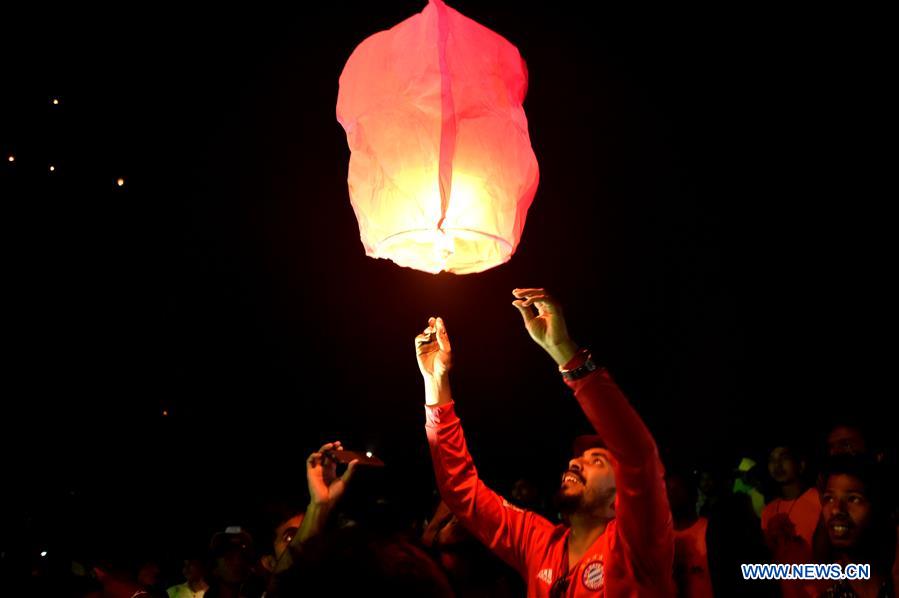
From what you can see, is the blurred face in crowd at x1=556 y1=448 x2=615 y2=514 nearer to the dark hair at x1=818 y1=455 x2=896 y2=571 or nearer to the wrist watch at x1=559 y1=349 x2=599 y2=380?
the wrist watch at x1=559 y1=349 x2=599 y2=380

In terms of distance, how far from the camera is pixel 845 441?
519 cm

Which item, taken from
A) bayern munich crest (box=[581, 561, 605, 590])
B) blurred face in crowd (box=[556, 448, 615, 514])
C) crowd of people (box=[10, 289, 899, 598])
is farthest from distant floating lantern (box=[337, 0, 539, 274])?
bayern munich crest (box=[581, 561, 605, 590])

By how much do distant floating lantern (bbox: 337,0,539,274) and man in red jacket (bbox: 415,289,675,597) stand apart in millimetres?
522

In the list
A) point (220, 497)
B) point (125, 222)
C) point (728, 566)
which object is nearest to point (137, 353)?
point (125, 222)

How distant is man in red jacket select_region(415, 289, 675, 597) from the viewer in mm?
2643

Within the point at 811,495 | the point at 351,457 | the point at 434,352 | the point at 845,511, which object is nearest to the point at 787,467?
the point at 811,495

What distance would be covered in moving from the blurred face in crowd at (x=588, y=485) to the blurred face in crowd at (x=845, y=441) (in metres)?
2.68

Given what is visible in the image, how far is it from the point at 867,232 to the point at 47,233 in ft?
41.2

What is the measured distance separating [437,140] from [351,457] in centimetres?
164

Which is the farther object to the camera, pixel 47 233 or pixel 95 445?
pixel 95 445

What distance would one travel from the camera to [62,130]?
10.6m

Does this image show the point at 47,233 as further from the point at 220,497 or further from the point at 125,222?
the point at 220,497

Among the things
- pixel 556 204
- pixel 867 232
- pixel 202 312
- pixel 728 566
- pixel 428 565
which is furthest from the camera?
pixel 202 312

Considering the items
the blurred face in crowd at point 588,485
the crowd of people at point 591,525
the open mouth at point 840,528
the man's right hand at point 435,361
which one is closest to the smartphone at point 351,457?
the crowd of people at point 591,525
